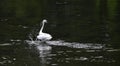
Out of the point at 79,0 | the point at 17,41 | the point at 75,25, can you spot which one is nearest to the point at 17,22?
the point at 75,25

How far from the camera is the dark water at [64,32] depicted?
63.5 ft

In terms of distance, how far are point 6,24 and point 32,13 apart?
5.28m

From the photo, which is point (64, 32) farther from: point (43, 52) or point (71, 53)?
point (71, 53)

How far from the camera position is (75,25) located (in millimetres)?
27781

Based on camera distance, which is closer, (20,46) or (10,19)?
(20,46)

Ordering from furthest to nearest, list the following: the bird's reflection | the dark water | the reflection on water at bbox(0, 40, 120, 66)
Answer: the dark water
the bird's reflection
the reflection on water at bbox(0, 40, 120, 66)

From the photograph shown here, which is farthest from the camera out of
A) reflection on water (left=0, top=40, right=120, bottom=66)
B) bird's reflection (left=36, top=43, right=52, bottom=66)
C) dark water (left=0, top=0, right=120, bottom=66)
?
dark water (left=0, top=0, right=120, bottom=66)

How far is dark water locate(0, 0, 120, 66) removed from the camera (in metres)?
19.4

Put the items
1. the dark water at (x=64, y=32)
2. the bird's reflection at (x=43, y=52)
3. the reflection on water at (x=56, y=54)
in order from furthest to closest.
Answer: the dark water at (x=64, y=32) → the bird's reflection at (x=43, y=52) → the reflection on water at (x=56, y=54)

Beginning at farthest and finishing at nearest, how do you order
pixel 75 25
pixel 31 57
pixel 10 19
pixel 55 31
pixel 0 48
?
1. pixel 10 19
2. pixel 75 25
3. pixel 55 31
4. pixel 0 48
5. pixel 31 57

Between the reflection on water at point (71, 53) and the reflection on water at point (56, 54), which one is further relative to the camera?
the reflection on water at point (71, 53)

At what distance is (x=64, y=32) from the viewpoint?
2555 centimetres

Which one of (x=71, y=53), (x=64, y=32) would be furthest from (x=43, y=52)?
(x=64, y=32)

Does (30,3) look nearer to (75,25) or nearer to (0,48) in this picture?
(75,25)
